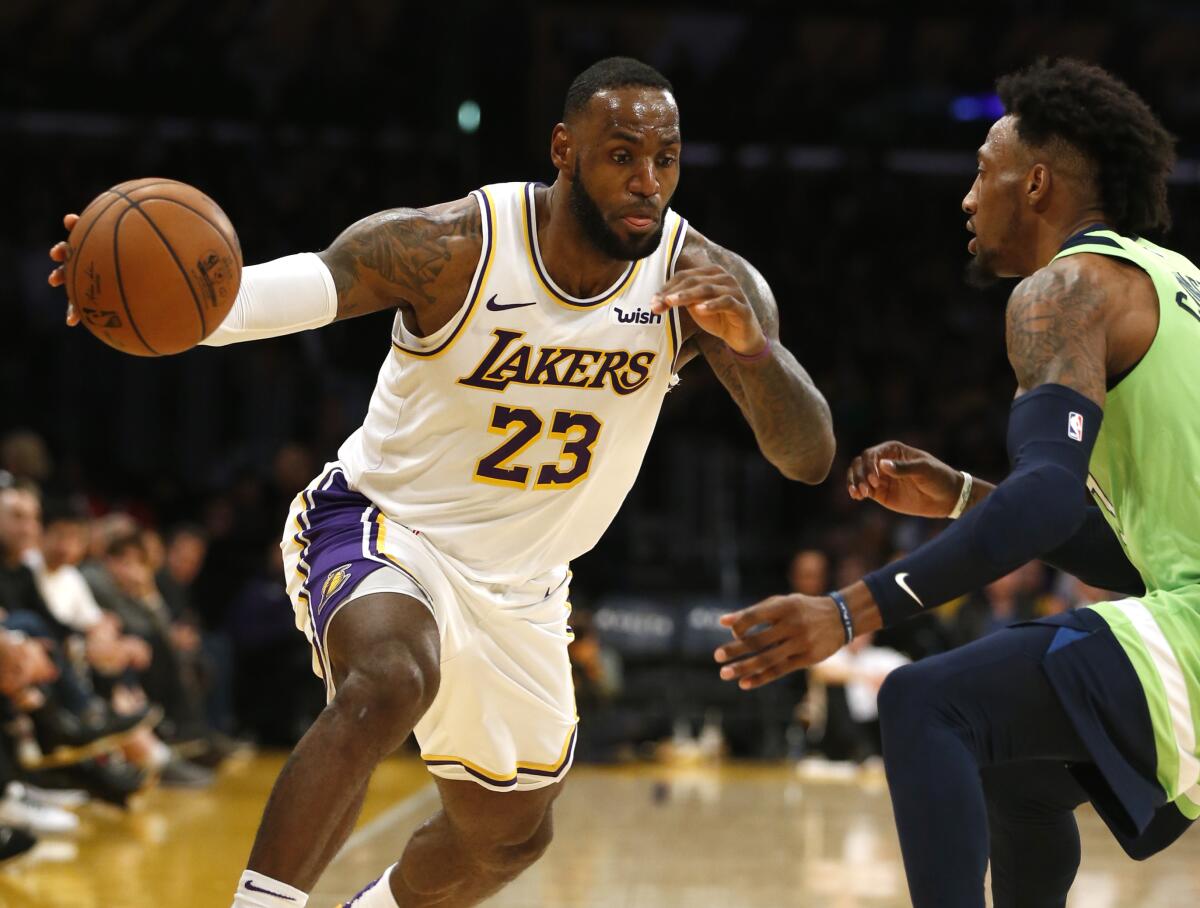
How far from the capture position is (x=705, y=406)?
53.3ft

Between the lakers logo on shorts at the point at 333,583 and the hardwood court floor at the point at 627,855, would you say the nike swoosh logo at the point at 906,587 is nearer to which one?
the lakers logo on shorts at the point at 333,583

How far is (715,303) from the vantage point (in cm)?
396

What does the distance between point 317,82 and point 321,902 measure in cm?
1344

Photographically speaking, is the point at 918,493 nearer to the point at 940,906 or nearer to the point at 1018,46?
the point at 940,906

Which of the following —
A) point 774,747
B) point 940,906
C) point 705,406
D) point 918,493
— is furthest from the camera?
point 705,406

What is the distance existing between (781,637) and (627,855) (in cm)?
506

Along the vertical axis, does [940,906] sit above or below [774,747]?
above

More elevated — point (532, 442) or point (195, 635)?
point (532, 442)

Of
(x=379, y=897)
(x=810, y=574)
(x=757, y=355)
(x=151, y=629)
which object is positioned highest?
(x=757, y=355)

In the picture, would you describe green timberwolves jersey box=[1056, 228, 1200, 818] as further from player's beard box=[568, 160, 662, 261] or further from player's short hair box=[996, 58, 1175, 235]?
player's beard box=[568, 160, 662, 261]

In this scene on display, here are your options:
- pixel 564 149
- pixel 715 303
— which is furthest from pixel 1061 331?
pixel 564 149

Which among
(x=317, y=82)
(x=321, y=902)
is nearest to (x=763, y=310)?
(x=321, y=902)

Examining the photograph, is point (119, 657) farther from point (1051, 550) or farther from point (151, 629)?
point (1051, 550)

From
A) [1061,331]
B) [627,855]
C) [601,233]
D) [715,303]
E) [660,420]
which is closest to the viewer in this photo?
[1061,331]
